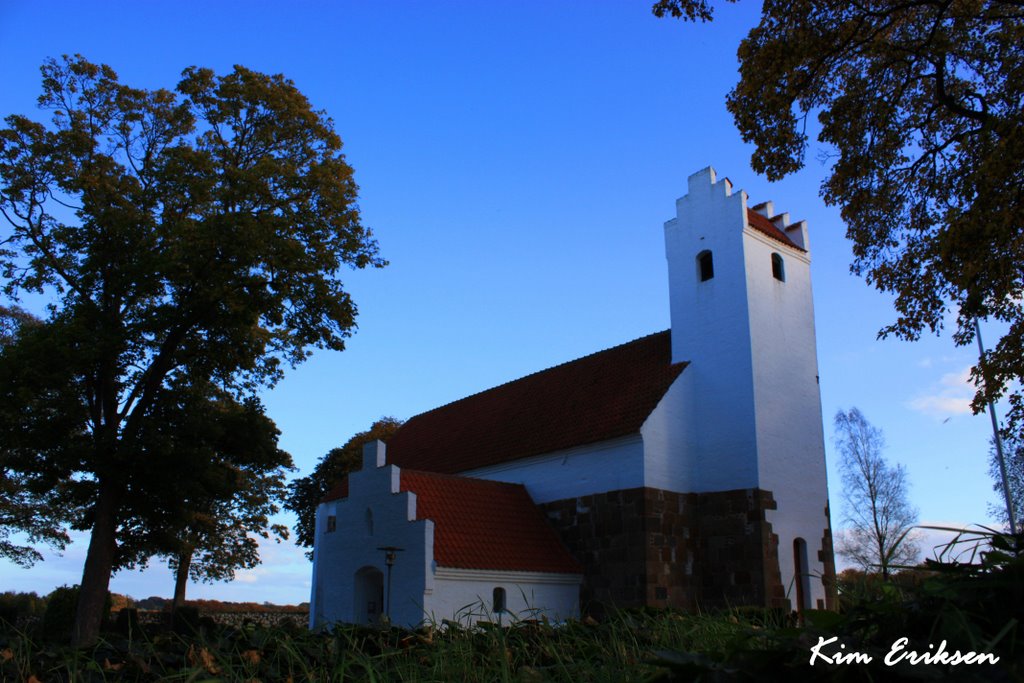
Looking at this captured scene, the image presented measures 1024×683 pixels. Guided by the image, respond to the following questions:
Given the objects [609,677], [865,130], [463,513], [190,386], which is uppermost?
[865,130]

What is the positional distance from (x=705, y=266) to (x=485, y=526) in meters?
8.43

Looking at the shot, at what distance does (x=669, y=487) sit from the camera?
61.5 feet

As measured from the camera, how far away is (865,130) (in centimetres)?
1165

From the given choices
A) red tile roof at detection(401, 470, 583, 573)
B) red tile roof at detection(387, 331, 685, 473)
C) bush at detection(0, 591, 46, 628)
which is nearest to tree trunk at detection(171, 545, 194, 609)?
bush at detection(0, 591, 46, 628)

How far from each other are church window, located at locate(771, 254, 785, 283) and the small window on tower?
1546mm

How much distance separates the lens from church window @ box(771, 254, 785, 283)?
20547mm

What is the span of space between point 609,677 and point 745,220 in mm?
18178

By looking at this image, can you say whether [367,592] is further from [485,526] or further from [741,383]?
[741,383]

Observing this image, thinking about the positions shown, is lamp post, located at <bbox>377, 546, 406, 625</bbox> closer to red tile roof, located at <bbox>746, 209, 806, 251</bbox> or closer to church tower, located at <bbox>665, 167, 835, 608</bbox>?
church tower, located at <bbox>665, 167, 835, 608</bbox>

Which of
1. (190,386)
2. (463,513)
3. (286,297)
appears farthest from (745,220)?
(190,386)

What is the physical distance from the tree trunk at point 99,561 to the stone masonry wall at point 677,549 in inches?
412

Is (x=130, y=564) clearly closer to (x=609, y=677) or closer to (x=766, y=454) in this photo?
(x=766, y=454)

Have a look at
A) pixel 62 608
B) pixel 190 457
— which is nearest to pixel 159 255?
pixel 190 457

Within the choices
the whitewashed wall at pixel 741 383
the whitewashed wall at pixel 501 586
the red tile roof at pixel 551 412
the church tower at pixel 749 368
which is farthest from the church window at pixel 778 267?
the whitewashed wall at pixel 501 586
